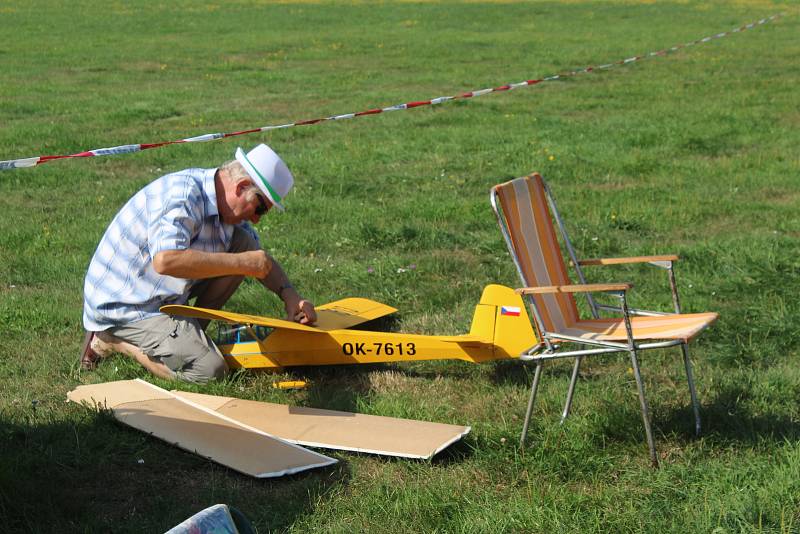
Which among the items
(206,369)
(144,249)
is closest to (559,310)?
(206,369)

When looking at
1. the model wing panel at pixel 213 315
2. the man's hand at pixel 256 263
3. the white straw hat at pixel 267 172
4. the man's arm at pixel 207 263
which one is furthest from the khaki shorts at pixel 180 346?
the white straw hat at pixel 267 172

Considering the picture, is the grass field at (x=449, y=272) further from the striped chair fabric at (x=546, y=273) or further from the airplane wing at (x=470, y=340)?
the striped chair fabric at (x=546, y=273)

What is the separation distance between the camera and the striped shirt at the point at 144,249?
16.6 ft

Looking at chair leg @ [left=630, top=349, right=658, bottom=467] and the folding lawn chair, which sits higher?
the folding lawn chair

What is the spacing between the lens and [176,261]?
4867 mm

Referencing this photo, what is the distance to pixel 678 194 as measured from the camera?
29.9 feet

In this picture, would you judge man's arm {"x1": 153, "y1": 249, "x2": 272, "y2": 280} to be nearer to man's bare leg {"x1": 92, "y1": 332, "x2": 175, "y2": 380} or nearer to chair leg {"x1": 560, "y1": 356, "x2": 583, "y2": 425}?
man's bare leg {"x1": 92, "y1": 332, "x2": 175, "y2": 380}

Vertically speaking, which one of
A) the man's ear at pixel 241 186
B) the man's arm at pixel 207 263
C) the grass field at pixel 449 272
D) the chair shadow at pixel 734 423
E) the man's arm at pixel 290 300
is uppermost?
the man's ear at pixel 241 186

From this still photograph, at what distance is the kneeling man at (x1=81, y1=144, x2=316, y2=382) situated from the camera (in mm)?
4918

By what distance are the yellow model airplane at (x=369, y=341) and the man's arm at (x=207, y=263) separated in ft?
0.65

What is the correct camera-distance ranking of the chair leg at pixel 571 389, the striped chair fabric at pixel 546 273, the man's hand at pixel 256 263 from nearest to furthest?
the striped chair fabric at pixel 546 273, the chair leg at pixel 571 389, the man's hand at pixel 256 263

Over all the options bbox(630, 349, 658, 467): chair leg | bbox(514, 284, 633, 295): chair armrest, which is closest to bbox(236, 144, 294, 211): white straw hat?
bbox(514, 284, 633, 295): chair armrest

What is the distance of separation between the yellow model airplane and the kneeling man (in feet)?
0.60

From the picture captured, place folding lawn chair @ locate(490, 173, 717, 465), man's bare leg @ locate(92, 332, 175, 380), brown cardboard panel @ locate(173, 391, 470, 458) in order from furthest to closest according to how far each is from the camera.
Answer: man's bare leg @ locate(92, 332, 175, 380)
brown cardboard panel @ locate(173, 391, 470, 458)
folding lawn chair @ locate(490, 173, 717, 465)
